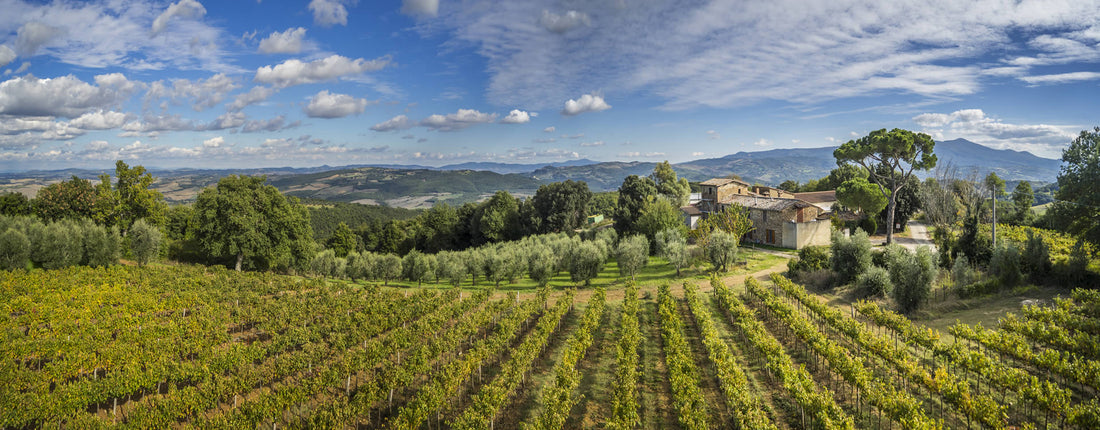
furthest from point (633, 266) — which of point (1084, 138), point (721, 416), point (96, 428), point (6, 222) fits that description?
point (6, 222)

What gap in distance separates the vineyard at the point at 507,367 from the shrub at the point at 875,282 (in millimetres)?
2754

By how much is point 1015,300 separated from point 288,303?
37322mm

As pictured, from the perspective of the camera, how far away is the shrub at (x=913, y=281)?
22.9 metres

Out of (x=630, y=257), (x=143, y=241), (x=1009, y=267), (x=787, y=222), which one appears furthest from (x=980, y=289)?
(x=143, y=241)

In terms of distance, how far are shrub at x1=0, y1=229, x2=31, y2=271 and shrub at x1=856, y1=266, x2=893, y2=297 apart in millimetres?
51444

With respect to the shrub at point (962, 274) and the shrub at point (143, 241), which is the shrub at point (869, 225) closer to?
the shrub at point (962, 274)

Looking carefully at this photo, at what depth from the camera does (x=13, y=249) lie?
94.8 ft

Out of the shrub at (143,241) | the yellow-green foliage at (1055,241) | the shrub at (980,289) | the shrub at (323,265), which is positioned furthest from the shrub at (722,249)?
the shrub at (143,241)

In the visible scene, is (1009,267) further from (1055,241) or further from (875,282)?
(1055,241)

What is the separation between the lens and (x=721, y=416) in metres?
13.9

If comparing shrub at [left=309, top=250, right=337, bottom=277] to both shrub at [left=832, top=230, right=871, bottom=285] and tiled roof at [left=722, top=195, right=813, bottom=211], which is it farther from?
tiled roof at [left=722, top=195, right=813, bottom=211]

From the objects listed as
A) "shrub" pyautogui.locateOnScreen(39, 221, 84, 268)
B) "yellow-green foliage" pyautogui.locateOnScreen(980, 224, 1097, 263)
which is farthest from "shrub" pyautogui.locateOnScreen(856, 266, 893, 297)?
"shrub" pyautogui.locateOnScreen(39, 221, 84, 268)

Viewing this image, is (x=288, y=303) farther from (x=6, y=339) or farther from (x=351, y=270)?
(x=351, y=270)

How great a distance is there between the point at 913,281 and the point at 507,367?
2105 centimetres
